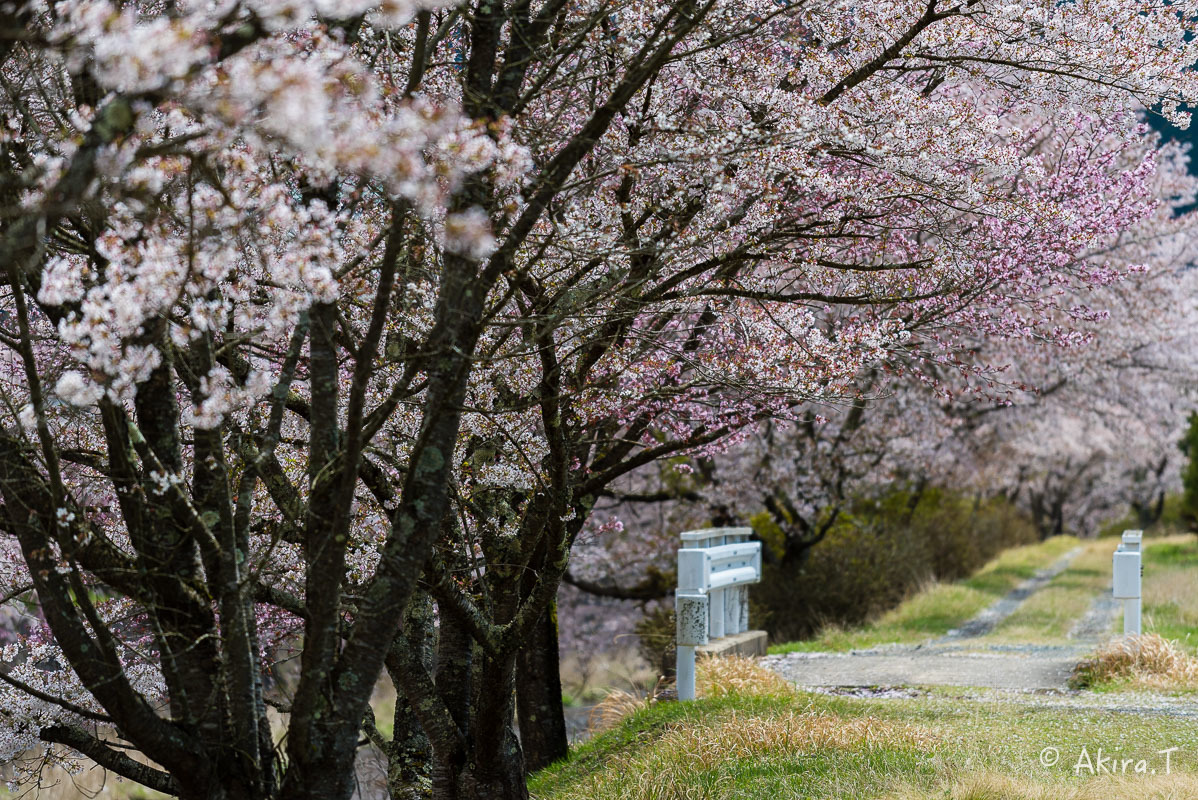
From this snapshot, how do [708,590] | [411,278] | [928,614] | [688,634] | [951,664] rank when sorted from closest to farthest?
1. [411,278]
2. [688,634]
3. [708,590]
4. [951,664]
5. [928,614]

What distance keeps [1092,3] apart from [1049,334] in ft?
8.27

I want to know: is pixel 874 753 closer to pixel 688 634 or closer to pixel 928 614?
pixel 688 634

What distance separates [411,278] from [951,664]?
302 inches

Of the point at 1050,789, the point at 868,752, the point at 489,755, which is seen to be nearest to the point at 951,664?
the point at 868,752

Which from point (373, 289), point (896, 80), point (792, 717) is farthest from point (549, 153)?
point (792, 717)

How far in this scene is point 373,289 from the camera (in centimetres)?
462

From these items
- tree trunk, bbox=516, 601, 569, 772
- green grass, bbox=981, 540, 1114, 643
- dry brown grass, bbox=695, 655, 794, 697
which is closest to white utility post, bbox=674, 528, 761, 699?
dry brown grass, bbox=695, 655, 794, 697

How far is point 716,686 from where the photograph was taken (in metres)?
8.47

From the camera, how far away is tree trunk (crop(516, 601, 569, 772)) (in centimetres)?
879

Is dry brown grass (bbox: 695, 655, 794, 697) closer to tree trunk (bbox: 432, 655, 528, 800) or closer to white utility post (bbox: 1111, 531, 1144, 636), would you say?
tree trunk (bbox: 432, 655, 528, 800)

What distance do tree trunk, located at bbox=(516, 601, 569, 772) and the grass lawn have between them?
740 mm

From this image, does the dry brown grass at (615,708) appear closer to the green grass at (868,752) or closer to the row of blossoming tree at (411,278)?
the green grass at (868,752)

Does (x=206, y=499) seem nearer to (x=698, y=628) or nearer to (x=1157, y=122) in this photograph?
(x=698, y=628)

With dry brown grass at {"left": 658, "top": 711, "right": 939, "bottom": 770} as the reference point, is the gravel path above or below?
below
